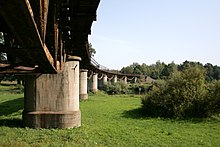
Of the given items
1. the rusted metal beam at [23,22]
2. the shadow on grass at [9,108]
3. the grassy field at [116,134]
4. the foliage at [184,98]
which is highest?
the rusted metal beam at [23,22]

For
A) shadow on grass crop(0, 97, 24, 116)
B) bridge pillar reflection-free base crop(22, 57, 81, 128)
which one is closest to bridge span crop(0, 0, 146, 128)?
bridge pillar reflection-free base crop(22, 57, 81, 128)

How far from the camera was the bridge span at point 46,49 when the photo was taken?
4539 mm

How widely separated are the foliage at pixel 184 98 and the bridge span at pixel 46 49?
323 inches

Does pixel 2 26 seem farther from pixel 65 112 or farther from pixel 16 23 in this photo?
pixel 65 112

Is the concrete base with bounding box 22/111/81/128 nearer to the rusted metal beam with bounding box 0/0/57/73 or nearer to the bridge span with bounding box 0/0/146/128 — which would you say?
the bridge span with bounding box 0/0/146/128

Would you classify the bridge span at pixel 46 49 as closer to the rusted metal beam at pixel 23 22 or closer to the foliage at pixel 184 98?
the rusted metal beam at pixel 23 22

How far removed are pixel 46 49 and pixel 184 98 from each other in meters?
17.2

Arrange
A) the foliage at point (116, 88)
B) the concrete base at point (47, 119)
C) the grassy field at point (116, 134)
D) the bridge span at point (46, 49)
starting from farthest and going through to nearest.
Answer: the foliage at point (116, 88) < the concrete base at point (47, 119) < the grassy field at point (116, 134) < the bridge span at point (46, 49)

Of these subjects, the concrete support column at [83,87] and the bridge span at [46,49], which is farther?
the concrete support column at [83,87]

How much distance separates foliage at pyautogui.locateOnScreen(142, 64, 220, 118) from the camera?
71.5 ft

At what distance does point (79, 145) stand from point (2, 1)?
9.48 meters

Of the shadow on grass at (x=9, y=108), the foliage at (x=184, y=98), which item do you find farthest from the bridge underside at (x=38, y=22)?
the foliage at (x=184, y=98)

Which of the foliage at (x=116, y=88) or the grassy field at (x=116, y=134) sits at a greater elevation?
the foliage at (x=116, y=88)

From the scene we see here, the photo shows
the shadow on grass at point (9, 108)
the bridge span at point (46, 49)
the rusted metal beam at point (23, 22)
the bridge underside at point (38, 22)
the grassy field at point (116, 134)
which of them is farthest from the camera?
the shadow on grass at point (9, 108)
